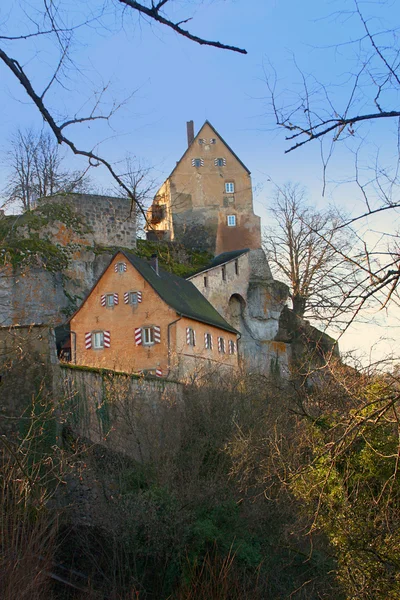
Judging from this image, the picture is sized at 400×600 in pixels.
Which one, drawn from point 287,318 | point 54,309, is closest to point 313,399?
point 54,309

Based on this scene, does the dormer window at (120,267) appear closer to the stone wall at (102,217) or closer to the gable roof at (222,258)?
the stone wall at (102,217)

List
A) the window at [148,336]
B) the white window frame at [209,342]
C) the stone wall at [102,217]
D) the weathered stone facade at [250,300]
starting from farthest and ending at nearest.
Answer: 1. the weathered stone facade at [250,300]
2. the stone wall at [102,217]
3. the white window frame at [209,342]
4. the window at [148,336]

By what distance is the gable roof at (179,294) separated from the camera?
29141 mm

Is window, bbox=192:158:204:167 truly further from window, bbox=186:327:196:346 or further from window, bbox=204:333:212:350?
window, bbox=186:327:196:346

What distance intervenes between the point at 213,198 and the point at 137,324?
1534 centimetres

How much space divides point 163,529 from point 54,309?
55.6 feet

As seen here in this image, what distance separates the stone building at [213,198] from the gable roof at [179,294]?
7448mm

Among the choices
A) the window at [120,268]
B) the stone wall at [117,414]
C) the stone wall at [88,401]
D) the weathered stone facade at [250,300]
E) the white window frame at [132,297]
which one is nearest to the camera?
the stone wall at [88,401]

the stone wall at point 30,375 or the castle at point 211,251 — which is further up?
the castle at point 211,251

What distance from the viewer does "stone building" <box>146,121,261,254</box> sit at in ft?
136

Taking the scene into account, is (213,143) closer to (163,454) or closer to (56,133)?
(163,454)

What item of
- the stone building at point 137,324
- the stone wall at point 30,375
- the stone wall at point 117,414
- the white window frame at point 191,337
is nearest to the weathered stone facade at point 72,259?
the stone building at point 137,324

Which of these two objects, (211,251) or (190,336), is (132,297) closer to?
(190,336)

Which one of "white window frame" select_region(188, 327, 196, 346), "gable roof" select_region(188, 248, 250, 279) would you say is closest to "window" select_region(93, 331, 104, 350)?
"white window frame" select_region(188, 327, 196, 346)
